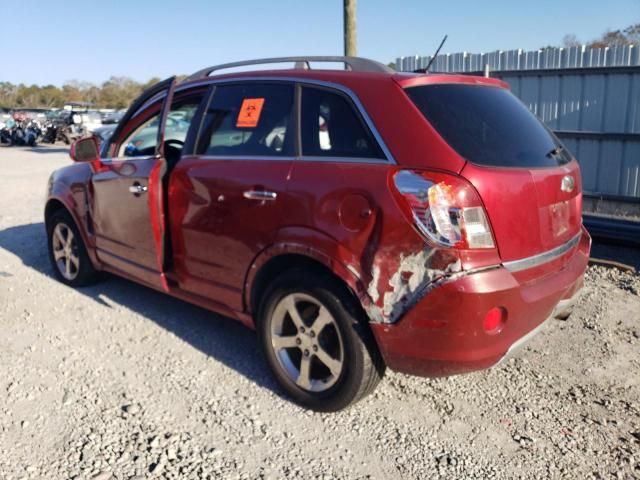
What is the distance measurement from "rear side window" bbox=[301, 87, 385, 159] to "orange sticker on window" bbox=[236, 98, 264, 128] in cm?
38

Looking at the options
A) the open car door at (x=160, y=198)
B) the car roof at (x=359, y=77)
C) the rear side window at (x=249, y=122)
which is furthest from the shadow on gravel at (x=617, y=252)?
the open car door at (x=160, y=198)

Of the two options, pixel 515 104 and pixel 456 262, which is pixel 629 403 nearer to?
pixel 456 262

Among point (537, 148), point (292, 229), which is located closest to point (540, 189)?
point (537, 148)

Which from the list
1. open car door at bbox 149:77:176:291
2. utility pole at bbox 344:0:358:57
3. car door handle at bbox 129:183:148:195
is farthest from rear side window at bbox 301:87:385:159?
utility pole at bbox 344:0:358:57

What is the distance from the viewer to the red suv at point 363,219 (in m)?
2.92

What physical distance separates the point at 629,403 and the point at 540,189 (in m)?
1.42

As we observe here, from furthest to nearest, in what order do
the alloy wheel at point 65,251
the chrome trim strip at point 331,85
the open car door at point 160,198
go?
the alloy wheel at point 65,251 < the open car door at point 160,198 < the chrome trim strip at point 331,85

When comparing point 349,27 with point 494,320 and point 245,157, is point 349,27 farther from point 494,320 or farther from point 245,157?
point 494,320

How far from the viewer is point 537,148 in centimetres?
343

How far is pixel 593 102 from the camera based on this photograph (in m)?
8.95

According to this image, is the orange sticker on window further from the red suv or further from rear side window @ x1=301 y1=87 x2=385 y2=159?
rear side window @ x1=301 y1=87 x2=385 y2=159

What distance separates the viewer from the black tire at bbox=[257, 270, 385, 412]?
320 cm

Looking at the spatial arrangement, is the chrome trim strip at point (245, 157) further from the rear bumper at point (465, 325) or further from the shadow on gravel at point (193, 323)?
the shadow on gravel at point (193, 323)

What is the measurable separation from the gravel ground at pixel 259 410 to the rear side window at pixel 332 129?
4.74 ft
